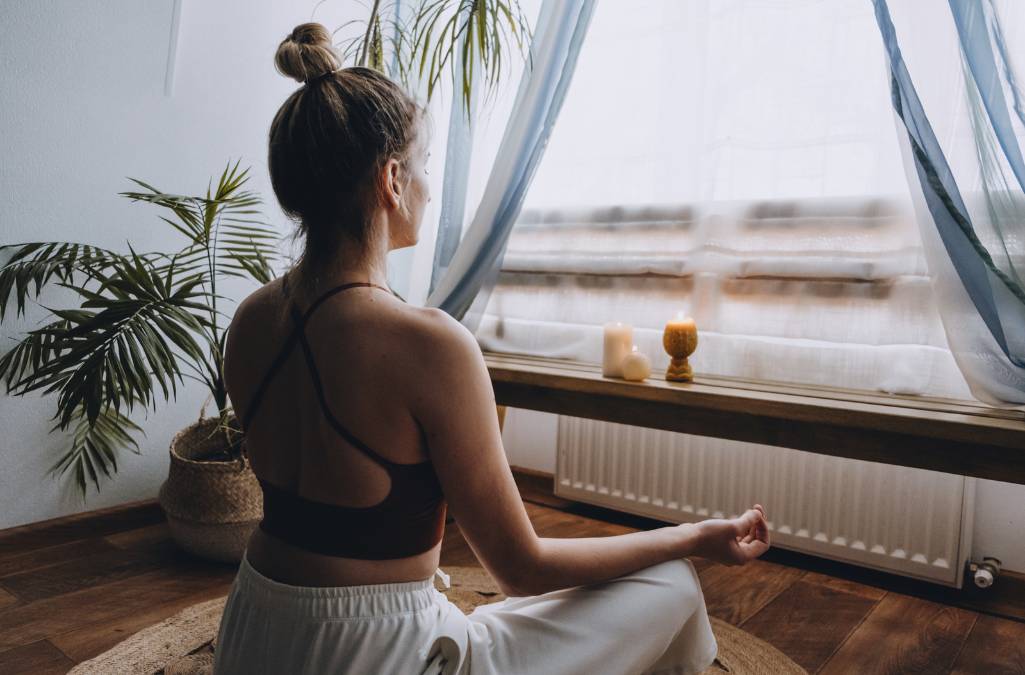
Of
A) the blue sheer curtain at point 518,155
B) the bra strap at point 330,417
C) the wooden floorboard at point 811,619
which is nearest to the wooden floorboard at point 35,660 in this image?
the bra strap at point 330,417

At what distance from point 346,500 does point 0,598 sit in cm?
142

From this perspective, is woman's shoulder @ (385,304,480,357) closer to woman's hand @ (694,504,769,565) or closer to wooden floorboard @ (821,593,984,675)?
woman's hand @ (694,504,769,565)

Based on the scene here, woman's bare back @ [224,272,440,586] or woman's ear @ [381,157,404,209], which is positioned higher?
woman's ear @ [381,157,404,209]

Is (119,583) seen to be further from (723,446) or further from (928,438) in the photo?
(928,438)

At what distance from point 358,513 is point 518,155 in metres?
1.51

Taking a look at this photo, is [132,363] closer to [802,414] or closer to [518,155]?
[518,155]

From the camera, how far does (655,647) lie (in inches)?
34.2

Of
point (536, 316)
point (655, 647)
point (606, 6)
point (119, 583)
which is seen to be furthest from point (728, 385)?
point (119, 583)

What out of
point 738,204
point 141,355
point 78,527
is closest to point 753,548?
point 738,204

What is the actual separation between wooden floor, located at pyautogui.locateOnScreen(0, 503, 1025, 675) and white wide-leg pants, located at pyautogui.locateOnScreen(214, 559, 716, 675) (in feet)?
2.74

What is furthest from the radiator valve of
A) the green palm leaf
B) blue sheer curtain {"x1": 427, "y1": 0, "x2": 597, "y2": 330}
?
the green palm leaf

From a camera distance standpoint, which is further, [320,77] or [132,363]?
[132,363]

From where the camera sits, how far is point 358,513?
0.74 metres

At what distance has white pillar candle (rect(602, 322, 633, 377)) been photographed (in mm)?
1918
